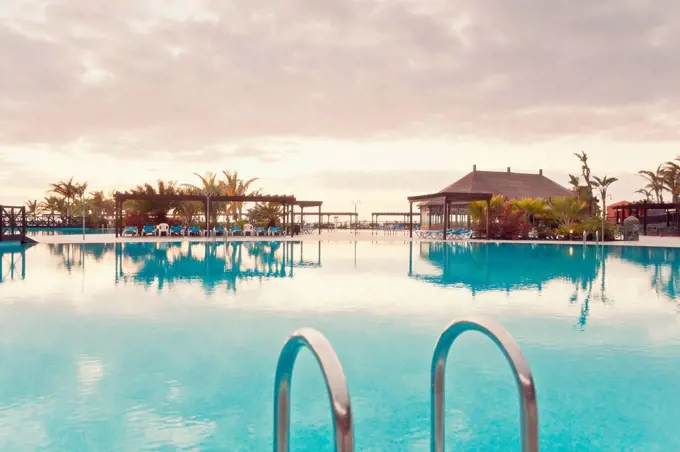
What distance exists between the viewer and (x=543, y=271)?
1555 cm

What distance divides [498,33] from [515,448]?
1081 inches

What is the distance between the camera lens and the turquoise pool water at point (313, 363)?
429cm

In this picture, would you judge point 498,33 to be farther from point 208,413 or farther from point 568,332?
point 208,413

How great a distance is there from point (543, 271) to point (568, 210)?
62.1 ft

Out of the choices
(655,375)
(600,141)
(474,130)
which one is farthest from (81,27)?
(600,141)

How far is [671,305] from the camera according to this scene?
9938 millimetres

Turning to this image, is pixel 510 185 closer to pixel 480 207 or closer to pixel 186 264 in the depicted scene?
pixel 480 207

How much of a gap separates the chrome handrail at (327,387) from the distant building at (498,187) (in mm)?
42206

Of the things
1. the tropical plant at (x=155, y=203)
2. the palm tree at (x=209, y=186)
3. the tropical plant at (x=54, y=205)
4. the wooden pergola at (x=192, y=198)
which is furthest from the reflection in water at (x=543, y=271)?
the tropical plant at (x=54, y=205)

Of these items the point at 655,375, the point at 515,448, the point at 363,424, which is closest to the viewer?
the point at 515,448

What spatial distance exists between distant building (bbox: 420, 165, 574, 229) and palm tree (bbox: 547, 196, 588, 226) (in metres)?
11.1

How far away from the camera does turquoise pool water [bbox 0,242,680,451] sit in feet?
14.1

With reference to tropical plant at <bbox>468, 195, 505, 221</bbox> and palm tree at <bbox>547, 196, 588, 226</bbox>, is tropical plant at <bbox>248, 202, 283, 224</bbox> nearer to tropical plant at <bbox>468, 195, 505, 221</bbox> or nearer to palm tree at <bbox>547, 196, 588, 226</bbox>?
tropical plant at <bbox>468, 195, 505, 221</bbox>

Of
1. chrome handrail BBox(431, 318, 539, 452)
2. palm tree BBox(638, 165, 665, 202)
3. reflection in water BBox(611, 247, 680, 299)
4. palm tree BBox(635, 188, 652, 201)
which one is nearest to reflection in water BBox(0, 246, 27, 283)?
chrome handrail BBox(431, 318, 539, 452)
